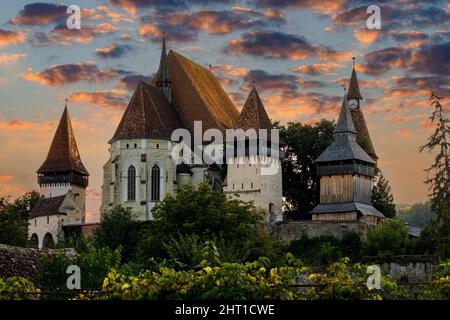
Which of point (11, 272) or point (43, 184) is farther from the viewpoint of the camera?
point (43, 184)

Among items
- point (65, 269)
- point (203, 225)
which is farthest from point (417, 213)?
point (65, 269)

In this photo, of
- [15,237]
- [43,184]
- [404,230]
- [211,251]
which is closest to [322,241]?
[404,230]

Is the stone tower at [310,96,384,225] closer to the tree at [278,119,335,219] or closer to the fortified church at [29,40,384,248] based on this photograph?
the fortified church at [29,40,384,248]

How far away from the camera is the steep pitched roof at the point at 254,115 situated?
7250 cm

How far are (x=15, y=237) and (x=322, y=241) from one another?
75.3ft

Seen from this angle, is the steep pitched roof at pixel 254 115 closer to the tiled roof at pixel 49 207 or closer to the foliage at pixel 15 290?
the tiled roof at pixel 49 207

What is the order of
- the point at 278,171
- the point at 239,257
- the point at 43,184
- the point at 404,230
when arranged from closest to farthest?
the point at 239,257
the point at 404,230
the point at 278,171
the point at 43,184

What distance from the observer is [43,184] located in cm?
8688

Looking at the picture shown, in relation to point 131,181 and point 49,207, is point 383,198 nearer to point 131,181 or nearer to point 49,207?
point 131,181

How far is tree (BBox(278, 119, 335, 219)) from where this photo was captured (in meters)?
75.5

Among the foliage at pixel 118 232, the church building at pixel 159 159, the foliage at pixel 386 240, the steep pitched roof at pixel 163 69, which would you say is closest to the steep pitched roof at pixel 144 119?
the church building at pixel 159 159

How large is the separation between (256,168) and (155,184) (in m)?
8.21
